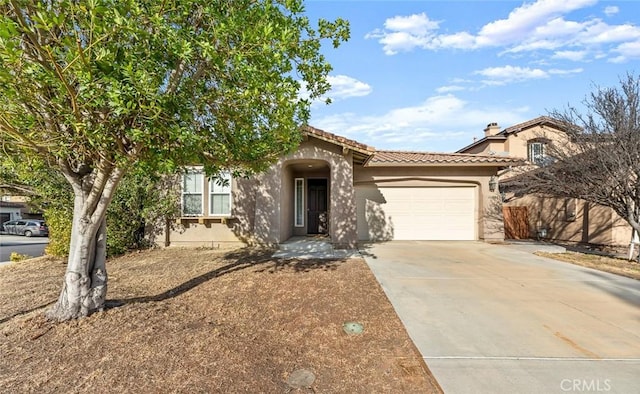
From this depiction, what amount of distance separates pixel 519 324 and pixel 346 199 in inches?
250

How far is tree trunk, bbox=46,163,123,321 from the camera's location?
4.31 metres

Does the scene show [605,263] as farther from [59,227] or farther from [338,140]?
[59,227]

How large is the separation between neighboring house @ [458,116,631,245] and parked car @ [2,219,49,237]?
32.5 meters

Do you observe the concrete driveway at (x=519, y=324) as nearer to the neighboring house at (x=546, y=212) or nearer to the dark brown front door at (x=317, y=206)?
the neighboring house at (x=546, y=212)

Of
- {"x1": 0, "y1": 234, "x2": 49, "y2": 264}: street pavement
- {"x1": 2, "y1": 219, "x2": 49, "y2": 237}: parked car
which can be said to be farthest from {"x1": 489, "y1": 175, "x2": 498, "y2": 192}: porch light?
{"x1": 2, "y1": 219, "x2": 49, "y2": 237}: parked car

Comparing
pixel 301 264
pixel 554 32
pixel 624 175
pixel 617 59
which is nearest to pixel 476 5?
pixel 554 32

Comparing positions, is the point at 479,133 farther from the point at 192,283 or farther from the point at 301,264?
the point at 192,283

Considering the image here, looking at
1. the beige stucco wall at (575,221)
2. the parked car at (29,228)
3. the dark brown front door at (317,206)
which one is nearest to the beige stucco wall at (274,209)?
the dark brown front door at (317,206)

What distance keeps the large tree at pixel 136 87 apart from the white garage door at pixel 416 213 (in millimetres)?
8438

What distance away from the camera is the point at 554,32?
9570 millimetres

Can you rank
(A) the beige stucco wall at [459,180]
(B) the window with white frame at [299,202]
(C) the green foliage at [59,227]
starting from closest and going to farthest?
(C) the green foliage at [59,227], (A) the beige stucco wall at [459,180], (B) the window with white frame at [299,202]

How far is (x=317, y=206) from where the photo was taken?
1409 cm
